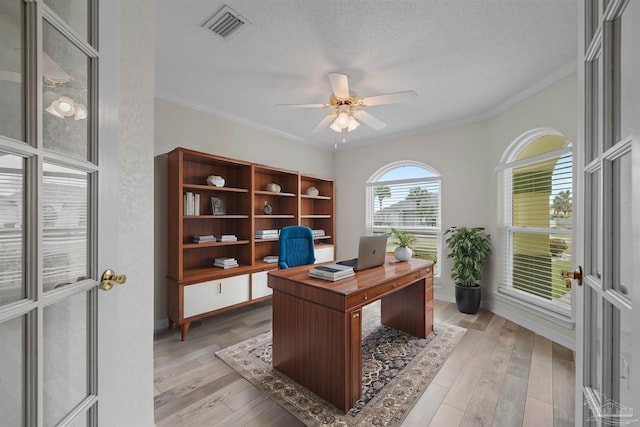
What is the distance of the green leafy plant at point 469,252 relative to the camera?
338 centimetres

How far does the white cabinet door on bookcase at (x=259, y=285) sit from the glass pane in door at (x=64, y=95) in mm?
2676

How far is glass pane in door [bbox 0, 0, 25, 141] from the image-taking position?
63 centimetres

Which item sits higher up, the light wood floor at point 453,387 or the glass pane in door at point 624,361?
the glass pane in door at point 624,361

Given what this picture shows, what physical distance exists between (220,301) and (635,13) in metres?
3.34

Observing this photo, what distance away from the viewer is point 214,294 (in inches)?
116

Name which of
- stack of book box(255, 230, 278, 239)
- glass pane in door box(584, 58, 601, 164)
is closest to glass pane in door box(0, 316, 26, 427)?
glass pane in door box(584, 58, 601, 164)

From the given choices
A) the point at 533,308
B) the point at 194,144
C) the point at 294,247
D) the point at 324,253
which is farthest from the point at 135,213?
the point at 533,308

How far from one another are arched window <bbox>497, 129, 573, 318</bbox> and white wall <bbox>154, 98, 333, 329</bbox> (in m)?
3.15

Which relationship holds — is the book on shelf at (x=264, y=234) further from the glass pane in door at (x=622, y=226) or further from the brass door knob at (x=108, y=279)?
Result: the glass pane in door at (x=622, y=226)

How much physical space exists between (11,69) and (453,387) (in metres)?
2.74

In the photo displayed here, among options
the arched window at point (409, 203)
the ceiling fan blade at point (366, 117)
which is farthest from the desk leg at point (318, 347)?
the arched window at point (409, 203)

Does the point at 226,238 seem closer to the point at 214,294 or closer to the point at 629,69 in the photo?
the point at 214,294

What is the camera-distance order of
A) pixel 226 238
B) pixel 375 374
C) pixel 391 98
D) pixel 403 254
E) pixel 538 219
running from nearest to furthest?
pixel 375 374 < pixel 391 98 < pixel 403 254 < pixel 538 219 < pixel 226 238

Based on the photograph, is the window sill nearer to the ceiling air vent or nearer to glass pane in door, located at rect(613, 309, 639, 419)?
glass pane in door, located at rect(613, 309, 639, 419)
